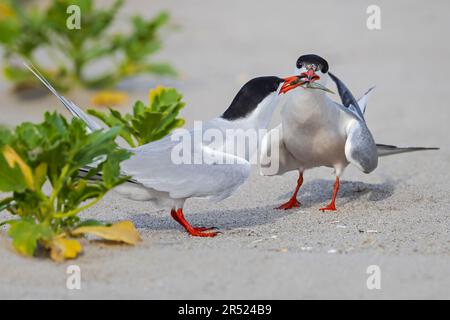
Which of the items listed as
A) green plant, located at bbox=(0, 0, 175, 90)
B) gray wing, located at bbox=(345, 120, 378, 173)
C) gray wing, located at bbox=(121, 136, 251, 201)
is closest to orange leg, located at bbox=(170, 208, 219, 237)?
gray wing, located at bbox=(121, 136, 251, 201)

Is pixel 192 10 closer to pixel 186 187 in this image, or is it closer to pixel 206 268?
pixel 186 187

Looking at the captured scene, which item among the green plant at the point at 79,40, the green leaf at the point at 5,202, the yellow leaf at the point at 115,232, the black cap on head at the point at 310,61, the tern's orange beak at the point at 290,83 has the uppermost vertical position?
the green plant at the point at 79,40

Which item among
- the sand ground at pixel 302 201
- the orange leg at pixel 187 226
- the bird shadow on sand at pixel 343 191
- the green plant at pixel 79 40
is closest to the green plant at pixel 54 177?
the sand ground at pixel 302 201

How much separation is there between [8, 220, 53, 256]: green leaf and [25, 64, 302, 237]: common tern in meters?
0.60

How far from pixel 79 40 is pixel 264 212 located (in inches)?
125

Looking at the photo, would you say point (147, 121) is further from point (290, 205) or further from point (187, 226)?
point (290, 205)

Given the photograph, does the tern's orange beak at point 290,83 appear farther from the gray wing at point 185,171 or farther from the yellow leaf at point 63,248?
the yellow leaf at point 63,248

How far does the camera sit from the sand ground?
10.6ft

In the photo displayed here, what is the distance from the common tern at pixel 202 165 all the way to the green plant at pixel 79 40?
114 inches

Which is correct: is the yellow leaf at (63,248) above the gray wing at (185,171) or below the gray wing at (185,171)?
below

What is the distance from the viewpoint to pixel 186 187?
3.92 metres

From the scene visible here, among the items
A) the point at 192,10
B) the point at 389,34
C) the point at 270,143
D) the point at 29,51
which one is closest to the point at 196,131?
the point at 270,143

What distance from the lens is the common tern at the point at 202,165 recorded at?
3.91 m
